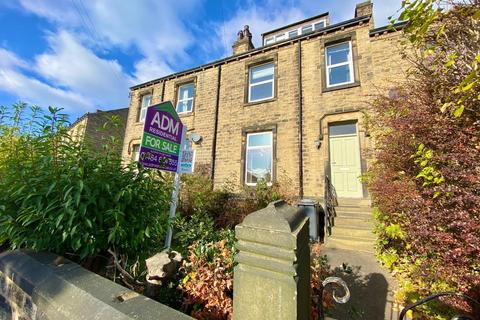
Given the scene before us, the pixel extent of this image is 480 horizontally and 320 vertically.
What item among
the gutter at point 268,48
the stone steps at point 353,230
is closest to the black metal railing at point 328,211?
the stone steps at point 353,230

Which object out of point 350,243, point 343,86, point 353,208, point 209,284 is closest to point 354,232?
point 350,243

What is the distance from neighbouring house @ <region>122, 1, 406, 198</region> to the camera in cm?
781

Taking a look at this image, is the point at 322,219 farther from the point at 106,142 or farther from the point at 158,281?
the point at 106,142

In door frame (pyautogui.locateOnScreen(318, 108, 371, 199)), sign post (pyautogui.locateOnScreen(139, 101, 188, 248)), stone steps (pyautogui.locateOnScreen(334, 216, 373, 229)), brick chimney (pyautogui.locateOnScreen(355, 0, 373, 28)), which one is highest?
brick chimney (pyautogui.locateOnScreen(355, 0, 373, 28))

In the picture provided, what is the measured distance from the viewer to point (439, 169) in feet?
10.3

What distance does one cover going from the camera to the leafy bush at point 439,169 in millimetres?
2566

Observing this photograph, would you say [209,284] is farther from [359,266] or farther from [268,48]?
[268,48]

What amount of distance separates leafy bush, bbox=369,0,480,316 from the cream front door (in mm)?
3533

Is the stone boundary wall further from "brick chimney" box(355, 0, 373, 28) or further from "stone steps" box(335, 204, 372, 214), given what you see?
"brick chimney" box(355, 0, 373, 28)

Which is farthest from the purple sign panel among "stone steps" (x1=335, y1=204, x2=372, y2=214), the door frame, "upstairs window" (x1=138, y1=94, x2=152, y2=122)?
"upstairs window" (x1=138, y1=94, x2=152, y2=122)

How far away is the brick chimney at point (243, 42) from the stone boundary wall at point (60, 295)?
1153 cm

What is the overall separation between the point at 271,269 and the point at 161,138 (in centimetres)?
329

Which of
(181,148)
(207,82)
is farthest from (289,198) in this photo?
(207,82)

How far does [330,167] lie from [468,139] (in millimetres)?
5074
